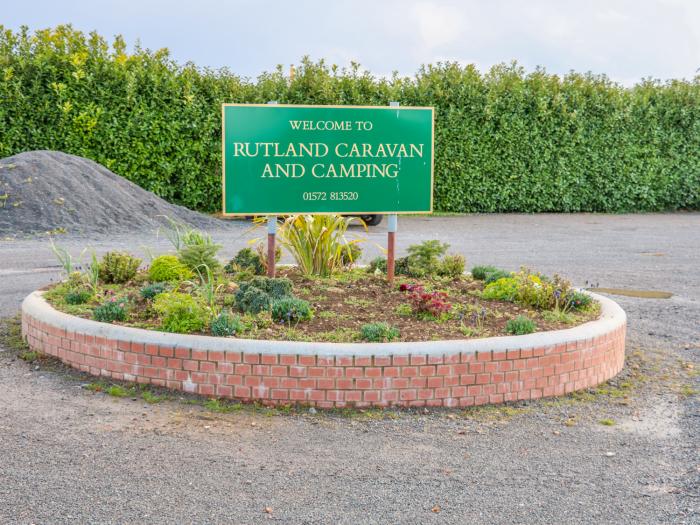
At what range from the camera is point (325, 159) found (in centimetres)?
735

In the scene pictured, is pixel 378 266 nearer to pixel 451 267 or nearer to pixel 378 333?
pixel 451 267

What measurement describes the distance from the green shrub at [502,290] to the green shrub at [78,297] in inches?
132

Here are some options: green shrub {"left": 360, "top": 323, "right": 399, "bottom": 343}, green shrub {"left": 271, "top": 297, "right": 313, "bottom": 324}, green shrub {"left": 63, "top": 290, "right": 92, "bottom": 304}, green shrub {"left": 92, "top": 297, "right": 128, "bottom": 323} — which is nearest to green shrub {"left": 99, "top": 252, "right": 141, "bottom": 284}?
green shrub {"left": 63, "top": 290, "right": 92, "bottom": 304}

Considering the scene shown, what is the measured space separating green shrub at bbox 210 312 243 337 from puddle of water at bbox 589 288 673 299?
555cm

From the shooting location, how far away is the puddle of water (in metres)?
9.67

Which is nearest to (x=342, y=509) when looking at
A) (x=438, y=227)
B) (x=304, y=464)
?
(x=304, y=464)

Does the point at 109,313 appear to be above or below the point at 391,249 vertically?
below

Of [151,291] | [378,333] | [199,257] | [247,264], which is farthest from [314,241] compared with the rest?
[378,333]

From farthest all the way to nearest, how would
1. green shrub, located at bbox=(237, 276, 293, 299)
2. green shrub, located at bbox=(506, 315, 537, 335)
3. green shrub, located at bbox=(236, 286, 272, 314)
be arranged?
green shrub, located at bbox=(237, 276, 293, 299) → green shrub, located at bbox=(236, 286, 272, 314) → green shrub, located at bbox=(506, 315, 537, 335)

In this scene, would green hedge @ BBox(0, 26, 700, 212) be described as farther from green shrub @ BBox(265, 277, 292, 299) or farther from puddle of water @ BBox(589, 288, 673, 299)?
green shrub @ BBox(265, 277, 292, 299)

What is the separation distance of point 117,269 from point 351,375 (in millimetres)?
3383

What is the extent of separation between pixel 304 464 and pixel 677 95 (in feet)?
74.8

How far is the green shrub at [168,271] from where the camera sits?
294 inches

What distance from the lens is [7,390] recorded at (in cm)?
559
